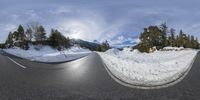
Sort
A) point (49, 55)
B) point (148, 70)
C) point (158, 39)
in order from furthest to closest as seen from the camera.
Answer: point (158, 39) → point (49, 55) → point (148, 70)

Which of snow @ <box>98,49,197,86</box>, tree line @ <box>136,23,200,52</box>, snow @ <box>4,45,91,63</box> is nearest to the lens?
snow @ <box>98,49,197,86</box>

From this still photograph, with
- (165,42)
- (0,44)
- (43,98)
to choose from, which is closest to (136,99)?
(43,98)

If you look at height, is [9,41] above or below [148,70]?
above

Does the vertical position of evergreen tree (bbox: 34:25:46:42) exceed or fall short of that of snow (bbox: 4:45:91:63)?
it exceeds it

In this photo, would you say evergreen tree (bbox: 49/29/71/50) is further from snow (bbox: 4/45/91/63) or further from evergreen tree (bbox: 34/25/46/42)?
snow (bbox: 4/45/91/63)

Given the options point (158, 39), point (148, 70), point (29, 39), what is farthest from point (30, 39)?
point (148, 70)

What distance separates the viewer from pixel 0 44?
12619 centimetres

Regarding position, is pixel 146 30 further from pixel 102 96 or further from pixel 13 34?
pixel 102 96

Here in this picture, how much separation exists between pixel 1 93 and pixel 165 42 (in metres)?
111

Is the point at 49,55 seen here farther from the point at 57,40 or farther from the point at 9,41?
the point at 9,41

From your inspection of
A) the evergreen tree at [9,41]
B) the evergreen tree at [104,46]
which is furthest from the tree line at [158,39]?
the evergreen tree at [9,41]

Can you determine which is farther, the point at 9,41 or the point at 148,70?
the point at 9,41

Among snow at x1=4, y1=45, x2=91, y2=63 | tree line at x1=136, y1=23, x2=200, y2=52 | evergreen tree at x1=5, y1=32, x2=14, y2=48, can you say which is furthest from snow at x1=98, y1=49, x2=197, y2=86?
evergreen tree at x1=5, y1=32, x2=14, y2=48

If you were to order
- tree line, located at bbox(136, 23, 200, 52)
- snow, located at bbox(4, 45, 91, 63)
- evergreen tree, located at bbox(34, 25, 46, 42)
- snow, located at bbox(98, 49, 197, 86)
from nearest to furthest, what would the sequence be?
snow, located at bbox(98, 49, 197, 86) → snow, located at bbox(4, 45, 91, 63) → tree line, located at bbox(136, 23, 200, 52) → evergreen tree, located at bbox(34, 25, 46, 42)
